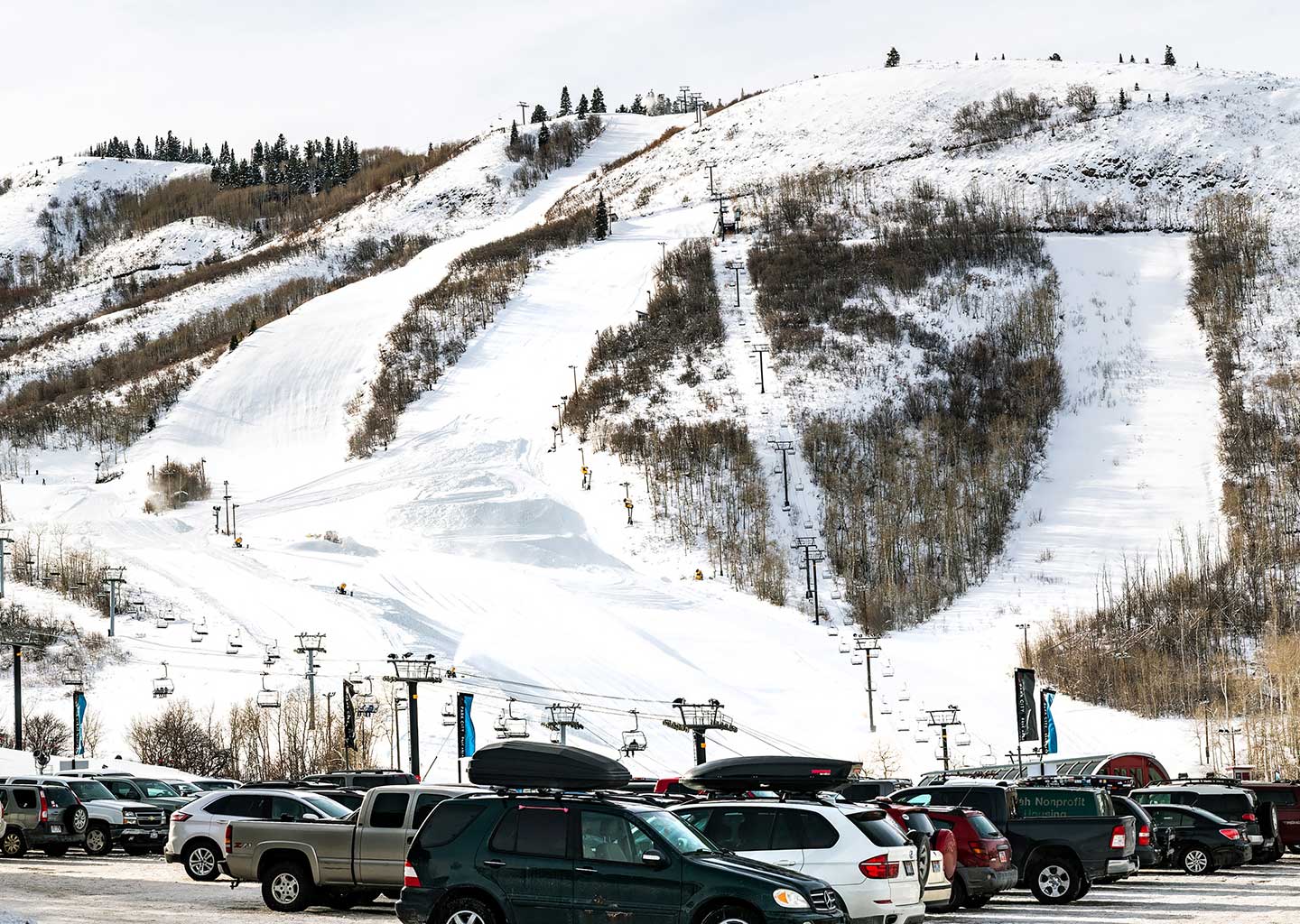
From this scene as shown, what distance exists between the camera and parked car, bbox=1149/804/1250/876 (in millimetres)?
27906

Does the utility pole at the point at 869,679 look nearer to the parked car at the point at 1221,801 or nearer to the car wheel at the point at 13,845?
the parked car at the point at 1221,801

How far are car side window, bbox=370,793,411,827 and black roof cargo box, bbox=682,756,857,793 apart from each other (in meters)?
4.01

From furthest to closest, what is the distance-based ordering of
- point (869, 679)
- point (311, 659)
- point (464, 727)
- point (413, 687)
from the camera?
1. point (869, 679)
2. point (311, 659)
3. point (464, 727)
4. point (413, 687)

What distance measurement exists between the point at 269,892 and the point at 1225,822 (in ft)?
57.3

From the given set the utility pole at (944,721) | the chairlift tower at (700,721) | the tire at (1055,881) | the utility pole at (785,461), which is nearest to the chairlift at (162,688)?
the chairlift tower at (700,721)

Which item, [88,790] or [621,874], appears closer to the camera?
[621,874]

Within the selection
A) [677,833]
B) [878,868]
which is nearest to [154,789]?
[677,833]

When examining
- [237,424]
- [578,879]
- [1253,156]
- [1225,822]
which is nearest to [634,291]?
[237,424]

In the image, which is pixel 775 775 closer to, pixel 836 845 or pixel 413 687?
pixel 836 845

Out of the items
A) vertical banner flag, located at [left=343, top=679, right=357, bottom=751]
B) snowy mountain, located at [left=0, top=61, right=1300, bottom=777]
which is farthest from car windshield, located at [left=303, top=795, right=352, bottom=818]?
snowy mountain, located at [left=0, top=61, right=1300, bottom=777]

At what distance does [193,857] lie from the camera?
24.5 m

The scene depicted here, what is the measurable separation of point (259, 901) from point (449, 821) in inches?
294

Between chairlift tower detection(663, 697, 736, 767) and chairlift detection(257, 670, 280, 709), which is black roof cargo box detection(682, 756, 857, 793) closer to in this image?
chairlift tower detection(663, 697, 736, 767)

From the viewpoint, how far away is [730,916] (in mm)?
14070
